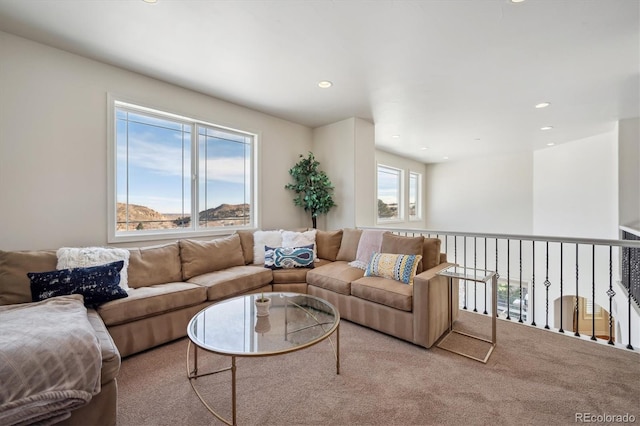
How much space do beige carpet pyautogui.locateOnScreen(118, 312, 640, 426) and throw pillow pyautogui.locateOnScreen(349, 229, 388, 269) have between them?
1.04 meters

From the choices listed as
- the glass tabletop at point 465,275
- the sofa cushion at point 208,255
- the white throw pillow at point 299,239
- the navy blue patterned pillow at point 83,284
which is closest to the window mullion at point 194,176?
the sofa cushion at point 208,255

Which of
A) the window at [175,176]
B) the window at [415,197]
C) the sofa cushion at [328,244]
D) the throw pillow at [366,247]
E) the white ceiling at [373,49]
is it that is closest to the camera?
the white ceiling at [373,49]

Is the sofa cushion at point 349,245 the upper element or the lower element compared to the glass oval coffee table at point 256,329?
upper

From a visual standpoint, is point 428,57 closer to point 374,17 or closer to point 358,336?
point 374,17

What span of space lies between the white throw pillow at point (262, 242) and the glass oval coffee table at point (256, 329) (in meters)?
1.21

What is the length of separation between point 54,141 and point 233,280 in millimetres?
1993

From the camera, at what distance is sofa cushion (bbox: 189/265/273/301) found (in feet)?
8.75

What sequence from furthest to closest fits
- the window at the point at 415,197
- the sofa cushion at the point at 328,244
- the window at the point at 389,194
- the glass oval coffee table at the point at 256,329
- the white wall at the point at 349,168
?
the window at the point at 415,197 < the window at the point at 389,194 < the white wall at the point at 349,168 < the sofa cushion at the point at 328,244 < the glass oval coffee table at the point at 256,329

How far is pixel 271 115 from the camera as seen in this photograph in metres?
4.15

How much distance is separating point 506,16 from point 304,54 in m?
1.56

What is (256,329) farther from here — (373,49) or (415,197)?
(415,197)

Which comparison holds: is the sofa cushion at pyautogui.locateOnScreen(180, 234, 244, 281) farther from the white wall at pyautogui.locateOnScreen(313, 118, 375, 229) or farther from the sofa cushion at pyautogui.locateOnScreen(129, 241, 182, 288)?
the white wall at pyautogui.locateOnScreen(313, 118, 375, 229)

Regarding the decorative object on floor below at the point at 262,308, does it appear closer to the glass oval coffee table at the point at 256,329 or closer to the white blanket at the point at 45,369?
the glass oval coffee table at the point at 256,329

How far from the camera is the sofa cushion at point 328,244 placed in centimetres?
375
